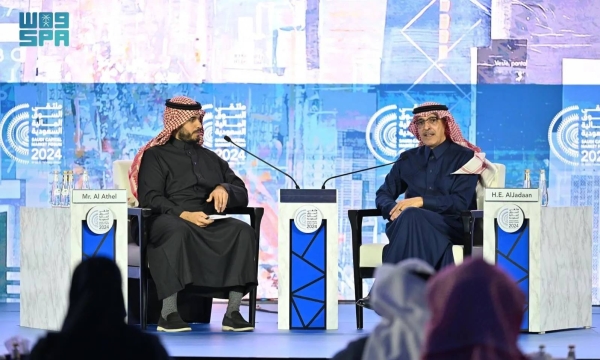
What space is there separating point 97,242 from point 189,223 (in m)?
0.52

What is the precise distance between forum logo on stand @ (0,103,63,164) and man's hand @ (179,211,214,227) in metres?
1.92

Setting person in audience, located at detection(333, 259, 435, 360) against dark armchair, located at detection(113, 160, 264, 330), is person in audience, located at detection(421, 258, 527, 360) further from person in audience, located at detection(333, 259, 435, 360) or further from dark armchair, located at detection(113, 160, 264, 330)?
dark armchair, located at detection(113, 160, 264, 330)

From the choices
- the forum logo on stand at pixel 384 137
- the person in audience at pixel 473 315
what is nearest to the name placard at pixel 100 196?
the forum logo on stand at pixel 384 137

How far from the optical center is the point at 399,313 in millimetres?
2412

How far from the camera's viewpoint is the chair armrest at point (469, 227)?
6.09 m

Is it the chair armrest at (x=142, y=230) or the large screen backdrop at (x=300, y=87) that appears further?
the large screen backdrop at (x=300, y=87)

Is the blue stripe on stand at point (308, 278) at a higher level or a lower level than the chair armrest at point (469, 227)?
lower

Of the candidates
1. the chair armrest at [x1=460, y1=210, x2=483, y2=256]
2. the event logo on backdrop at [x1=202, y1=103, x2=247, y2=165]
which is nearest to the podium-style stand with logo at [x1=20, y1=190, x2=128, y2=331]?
the event logo on backdrop at [x1=202, y1=103, x2=247, y2=165]

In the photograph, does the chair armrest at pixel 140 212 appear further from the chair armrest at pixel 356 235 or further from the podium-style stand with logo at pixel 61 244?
the chair armrest at pixel 356 235

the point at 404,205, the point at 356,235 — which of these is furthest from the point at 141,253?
the point at 404,205

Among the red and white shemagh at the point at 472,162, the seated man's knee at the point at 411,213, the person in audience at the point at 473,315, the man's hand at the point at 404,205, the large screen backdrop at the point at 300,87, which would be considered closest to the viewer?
the person in audience at the point at 473,315

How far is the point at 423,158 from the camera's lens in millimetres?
6684

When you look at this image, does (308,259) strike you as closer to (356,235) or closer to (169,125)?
(356,235)

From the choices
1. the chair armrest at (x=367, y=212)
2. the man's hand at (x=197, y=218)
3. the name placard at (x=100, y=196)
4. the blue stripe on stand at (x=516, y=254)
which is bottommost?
the blue stripe on stand at (x=516, y=254)
